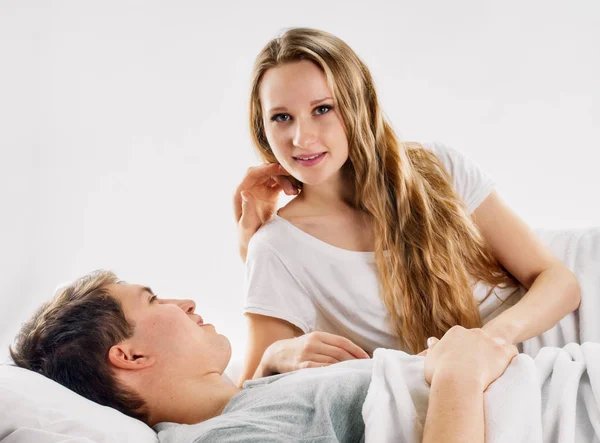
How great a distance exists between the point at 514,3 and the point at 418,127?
0.70 meters

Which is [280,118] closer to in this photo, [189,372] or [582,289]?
[189,372]

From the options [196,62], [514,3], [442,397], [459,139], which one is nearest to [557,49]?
[514,3]

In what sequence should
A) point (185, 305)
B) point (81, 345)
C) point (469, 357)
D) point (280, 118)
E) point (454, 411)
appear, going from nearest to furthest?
point (454, 411) → point (469, 357) → point (81, 345) → point (185, 305) → point (280, 118)

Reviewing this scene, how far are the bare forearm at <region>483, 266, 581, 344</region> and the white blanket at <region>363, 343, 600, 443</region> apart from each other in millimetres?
407

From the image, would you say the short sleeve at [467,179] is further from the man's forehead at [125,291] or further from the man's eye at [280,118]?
the man's forehead at [125,291]

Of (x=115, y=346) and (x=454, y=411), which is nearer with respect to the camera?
(x=454, y=411)

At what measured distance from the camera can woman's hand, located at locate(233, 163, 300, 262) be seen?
7.29 ft

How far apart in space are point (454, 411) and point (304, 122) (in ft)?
3.11

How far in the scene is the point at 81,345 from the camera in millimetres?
1569

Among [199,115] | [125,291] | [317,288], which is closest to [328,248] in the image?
[317,288]

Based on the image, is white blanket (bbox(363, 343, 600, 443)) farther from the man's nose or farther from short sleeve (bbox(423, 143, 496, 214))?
short sleeve (bbox(423, 143, 496, 214))

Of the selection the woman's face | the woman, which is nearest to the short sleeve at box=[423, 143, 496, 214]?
the woman

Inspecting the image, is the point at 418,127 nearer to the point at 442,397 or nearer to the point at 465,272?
the point at 465,272

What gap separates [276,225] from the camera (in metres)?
2.21
